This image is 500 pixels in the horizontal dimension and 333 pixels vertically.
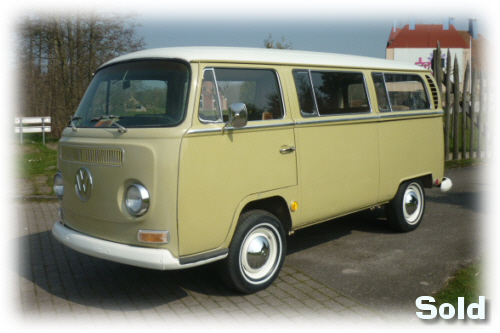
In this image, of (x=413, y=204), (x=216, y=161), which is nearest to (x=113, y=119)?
(x=216, y=161)

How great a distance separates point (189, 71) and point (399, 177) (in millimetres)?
3515

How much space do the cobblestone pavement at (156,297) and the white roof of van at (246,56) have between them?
2209 millimetres

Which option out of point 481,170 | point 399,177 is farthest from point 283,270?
point 481,170

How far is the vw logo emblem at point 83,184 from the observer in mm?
4816

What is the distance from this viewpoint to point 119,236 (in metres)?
4.60

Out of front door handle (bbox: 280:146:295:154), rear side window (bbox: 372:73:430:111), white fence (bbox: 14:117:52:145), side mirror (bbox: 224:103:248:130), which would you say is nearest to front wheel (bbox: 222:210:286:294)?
front door handle (bbox: 280:146:295:154)

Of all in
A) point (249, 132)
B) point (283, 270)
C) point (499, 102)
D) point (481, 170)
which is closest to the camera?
point (249, 132)

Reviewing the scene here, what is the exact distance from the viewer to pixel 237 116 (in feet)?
15.2

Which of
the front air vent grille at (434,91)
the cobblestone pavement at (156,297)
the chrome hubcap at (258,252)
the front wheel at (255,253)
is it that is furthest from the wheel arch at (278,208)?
the front air vent grille at (434,91)

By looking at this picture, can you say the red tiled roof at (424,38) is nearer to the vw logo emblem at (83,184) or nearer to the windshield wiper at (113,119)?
the windshield wiper at (113,119)

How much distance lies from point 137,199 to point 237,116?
1113 millimetres

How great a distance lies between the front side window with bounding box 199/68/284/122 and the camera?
4.71 metres

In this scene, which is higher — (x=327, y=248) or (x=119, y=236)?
(x=119, y=236)

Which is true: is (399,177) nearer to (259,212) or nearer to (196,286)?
(259,212)
